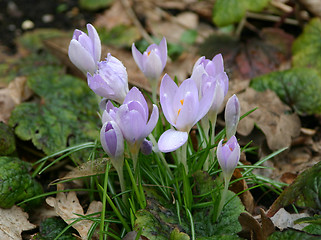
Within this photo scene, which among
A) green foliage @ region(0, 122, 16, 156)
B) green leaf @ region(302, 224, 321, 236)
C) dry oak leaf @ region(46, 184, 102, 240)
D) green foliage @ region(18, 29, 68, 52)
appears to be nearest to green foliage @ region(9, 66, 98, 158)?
green foliage @ region(0, 122, 16, 156)

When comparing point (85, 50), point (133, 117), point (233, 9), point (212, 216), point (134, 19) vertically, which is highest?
point (85, 50)

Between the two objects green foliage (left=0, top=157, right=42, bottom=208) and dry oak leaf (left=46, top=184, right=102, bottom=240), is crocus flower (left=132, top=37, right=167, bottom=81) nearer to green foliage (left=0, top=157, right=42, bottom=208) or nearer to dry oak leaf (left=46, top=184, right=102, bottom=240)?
dry oak leaf (left=46, top=184, right=102, bottom=240)

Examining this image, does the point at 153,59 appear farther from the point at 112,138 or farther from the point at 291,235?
the point at 291,235

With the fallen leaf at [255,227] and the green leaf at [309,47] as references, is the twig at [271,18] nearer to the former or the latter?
the green leaf at [309,47]

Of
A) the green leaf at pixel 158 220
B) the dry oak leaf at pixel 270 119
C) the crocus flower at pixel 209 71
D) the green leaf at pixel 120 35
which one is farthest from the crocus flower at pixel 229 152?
the green leaf at pixel 120 35

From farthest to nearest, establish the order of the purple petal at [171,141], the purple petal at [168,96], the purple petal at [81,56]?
the purple petal at [81,56] < the purple petal at [168,96] < the purple petal at [171,141]

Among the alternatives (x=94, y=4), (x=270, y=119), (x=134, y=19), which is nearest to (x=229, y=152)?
(x=270, y=119)

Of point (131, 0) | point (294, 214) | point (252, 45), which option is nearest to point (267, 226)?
point (294, 214)
